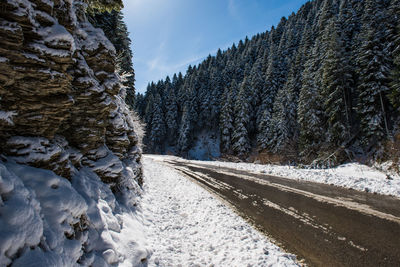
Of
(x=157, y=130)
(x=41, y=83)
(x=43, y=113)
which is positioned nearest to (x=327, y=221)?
(x=43, y=113)

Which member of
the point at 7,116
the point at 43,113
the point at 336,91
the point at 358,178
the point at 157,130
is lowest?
the point at 358,178

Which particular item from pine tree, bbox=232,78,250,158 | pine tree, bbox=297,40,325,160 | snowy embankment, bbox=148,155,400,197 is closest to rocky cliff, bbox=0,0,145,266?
snowy embankment, bbox=148,155,400,197

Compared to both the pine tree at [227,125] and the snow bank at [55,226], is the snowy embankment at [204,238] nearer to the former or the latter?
the snow bank at [55,226]

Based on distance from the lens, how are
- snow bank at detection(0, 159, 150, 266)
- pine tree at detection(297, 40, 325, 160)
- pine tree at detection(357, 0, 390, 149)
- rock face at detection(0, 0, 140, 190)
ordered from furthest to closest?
pine tree at detection(297, 40, 325, 160) → pine tree at detection(357, 0, 390, 149) → rock face at detection(0, 0, 140, 190) → snow bank at detection(0, 159, 150, 266)

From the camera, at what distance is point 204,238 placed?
17.9 ft

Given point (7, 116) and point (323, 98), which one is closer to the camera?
point (7, 116)

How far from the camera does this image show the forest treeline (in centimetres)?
2033

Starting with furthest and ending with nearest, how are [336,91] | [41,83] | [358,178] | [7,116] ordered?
[336,91]
[358,178]
[41,83]
[7,116]

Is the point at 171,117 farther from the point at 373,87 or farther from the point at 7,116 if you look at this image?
the point at 7,116

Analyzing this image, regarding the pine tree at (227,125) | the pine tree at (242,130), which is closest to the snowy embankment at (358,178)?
the pine tree at (242,130)

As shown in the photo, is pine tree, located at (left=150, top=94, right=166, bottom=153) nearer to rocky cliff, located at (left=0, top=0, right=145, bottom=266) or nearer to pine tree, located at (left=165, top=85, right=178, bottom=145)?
pine tree, located at (left=165, top=85, right=178, bottom=145)

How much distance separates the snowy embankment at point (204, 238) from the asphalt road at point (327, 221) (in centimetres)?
56

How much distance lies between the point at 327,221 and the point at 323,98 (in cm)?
2399

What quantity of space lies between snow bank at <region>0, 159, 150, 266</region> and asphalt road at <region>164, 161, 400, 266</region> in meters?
3.84
